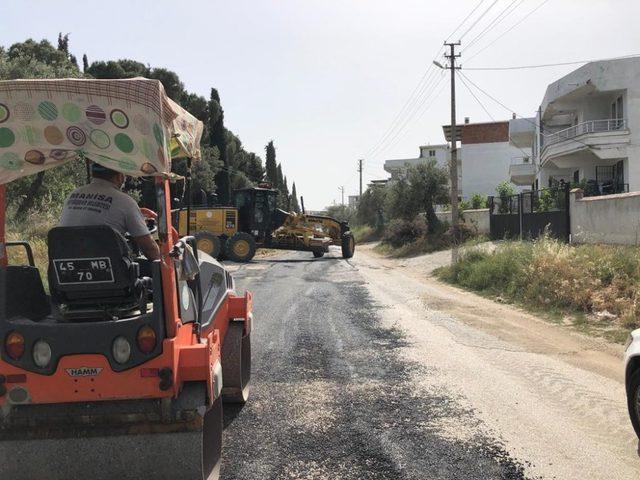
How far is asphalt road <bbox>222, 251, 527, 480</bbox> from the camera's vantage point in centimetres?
435

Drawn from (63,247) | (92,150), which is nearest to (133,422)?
(63,247)

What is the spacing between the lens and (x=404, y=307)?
12.7 m

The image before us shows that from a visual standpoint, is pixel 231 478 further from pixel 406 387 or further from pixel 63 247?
pixel 406 387

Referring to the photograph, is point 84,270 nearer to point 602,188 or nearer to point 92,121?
point 92,121

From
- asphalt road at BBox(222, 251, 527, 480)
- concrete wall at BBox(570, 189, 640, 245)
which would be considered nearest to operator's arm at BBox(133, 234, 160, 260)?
asphalt road at BBox(222, 251, 527, 480)

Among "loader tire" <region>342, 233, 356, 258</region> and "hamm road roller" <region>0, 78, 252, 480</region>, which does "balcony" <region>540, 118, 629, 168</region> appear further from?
"hamm road roller" <region>0, 78, 252, 480</region>

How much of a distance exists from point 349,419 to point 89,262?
8.97 ft

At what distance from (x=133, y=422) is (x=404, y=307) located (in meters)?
9.51

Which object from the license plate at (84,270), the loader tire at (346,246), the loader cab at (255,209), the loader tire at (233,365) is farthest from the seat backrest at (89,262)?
the loader tire at (346,246)

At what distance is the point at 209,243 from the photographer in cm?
2653

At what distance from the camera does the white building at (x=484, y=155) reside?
220 ft

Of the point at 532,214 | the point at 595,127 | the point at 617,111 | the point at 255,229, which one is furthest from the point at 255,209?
the point at 617,111

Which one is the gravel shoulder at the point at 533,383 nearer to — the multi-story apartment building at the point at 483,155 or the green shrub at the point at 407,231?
the green shrub at the point at 407,231

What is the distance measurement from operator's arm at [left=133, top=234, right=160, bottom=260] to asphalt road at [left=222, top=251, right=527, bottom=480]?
161 cm
